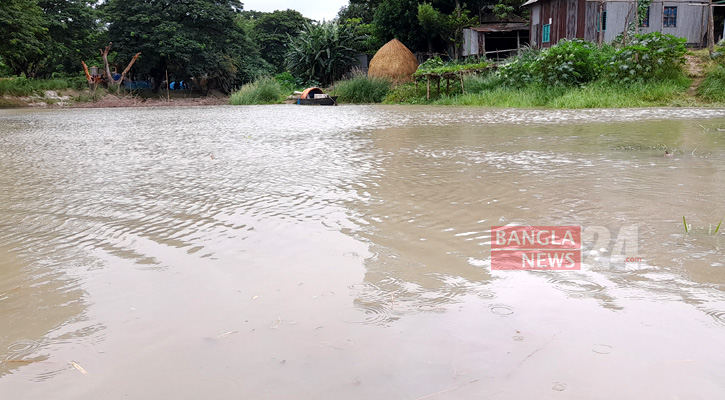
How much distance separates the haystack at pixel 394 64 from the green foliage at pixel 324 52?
3375 millimetres

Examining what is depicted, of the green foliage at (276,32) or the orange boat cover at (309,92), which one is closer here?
the orange boat cover at (309,92)

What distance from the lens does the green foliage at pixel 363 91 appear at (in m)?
23.1

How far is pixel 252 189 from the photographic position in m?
3.58

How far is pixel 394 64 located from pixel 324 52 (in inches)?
197

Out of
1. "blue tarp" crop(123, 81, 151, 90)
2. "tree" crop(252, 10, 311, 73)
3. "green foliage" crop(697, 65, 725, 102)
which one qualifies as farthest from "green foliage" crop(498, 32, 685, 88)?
"tree" crop(252, 10, 311, 73)

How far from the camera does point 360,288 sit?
1.79 meters

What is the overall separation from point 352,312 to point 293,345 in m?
0.25

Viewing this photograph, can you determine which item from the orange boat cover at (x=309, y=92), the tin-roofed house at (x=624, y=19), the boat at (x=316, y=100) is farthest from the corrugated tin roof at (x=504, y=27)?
the boat at (x=316, y=100)

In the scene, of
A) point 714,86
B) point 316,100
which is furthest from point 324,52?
point 714,86

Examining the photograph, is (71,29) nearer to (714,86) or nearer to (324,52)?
(324,52)

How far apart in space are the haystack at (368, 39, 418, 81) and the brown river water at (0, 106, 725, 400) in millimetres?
22577

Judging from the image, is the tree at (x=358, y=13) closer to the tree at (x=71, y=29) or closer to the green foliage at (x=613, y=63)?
the tree at (x=71, y=29)

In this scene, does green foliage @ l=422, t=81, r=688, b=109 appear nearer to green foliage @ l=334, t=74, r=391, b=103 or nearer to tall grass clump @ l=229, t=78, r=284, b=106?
green foliage @ l=334, t=74, r=391, b=103

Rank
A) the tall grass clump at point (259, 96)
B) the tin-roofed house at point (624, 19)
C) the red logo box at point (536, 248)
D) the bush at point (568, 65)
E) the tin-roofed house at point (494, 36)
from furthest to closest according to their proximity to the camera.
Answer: the tin-roofed house at point (494, 36)
the tall grass clump at point (259, 96)
the tin-roofed house at point (624, 19)
the bush at point (568, 65)
the red logo box at point (536, 248)
